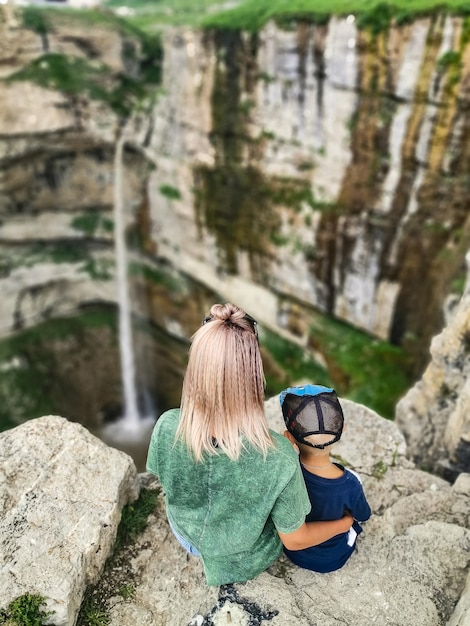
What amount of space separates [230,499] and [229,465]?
0.27 metres

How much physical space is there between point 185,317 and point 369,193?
29.7ft

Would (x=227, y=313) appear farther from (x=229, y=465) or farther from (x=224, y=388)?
(x=229, y=465)

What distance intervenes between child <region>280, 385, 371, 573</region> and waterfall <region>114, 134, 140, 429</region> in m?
→ 15.4

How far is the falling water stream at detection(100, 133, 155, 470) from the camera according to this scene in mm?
16922

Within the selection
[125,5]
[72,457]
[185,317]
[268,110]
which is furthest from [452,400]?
[125,5]

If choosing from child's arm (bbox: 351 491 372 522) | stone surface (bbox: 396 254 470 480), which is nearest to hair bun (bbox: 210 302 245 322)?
child's arm (bbox: 351 491 372 522)

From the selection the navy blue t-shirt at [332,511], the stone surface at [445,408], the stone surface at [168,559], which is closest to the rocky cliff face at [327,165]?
the stone surface at [445,408]

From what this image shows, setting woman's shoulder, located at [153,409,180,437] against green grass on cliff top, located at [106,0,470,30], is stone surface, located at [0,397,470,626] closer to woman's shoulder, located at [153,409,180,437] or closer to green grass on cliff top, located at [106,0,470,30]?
woman's shoulder, located at [153,409,180,437]

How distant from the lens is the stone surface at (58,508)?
3.18 m

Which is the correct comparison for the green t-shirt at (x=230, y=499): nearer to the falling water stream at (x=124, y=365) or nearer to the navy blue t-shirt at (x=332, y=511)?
the navy blue t-shirt at (x=332, y=511)

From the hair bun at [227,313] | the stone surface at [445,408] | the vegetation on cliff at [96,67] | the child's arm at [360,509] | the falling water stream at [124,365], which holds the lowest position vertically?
the falling water stream at [124,365]

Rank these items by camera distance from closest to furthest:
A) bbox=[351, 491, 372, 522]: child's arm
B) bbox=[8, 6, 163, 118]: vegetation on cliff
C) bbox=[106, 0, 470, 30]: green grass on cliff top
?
bbox=[351, 491, 372, 522]: child's arm
bbox=[106, 0, 470, 30]: green grass on cliff top
bbox=[8, 6, 163, 118]: vegetation on cliff

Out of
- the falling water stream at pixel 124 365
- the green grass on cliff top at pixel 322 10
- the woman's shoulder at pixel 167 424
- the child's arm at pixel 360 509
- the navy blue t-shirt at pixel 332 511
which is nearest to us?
the woman's shoulder at pixel 167 424

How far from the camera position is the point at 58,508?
11.7 feet
